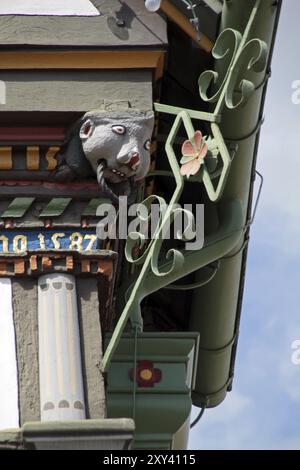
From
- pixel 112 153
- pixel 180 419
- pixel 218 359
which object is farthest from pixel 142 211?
pixel 218 359

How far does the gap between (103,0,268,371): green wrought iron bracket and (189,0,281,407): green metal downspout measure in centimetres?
15

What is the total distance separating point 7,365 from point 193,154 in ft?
5.94

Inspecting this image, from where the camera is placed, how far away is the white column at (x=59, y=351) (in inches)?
579

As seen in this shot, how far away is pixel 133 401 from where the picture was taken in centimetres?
1597

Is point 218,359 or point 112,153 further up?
point 112,153

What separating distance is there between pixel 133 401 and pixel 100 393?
1.13m

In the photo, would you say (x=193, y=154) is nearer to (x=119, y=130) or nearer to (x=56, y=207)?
(x=119, y=130)

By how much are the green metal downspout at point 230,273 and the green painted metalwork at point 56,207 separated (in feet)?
4.50

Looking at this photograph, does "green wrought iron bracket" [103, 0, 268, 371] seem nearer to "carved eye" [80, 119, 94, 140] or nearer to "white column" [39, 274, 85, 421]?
"white column" [39, 274, 85, 421]

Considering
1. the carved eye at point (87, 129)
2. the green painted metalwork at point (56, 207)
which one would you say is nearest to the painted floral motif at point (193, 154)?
the carved eye at point (87, 129)

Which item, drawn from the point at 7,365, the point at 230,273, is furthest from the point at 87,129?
the point at 230,273

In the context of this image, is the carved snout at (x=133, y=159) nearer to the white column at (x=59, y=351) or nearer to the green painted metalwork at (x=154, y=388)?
the white column at (x=59, y=351)

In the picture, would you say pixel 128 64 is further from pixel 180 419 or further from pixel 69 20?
pixel 180 419

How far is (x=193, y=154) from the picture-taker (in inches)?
607
